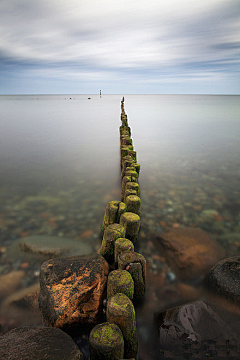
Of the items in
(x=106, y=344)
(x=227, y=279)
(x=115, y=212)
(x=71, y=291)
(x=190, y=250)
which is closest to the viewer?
(x=106, y=344)

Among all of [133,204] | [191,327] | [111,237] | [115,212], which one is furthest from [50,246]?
[191,327]

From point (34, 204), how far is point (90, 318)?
353cm

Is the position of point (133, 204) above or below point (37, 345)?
above

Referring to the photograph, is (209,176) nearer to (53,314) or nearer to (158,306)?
(158,306)

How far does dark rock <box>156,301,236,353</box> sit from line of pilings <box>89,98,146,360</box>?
444mm

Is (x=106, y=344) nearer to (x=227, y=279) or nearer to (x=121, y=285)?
(x=121, y=285)

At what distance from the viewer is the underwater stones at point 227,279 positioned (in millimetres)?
2729

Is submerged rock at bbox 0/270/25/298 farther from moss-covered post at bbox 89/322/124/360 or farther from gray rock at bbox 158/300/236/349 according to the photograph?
gray rock at bbox 158/300/236/349

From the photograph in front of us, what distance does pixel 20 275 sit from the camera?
3154 millimetres

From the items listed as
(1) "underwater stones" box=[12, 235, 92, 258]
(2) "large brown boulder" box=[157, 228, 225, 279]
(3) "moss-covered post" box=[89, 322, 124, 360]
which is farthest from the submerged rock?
(2) "large brown boulder" box=[157, 228, 225, 279]

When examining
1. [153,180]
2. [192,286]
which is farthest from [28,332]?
[153,180]

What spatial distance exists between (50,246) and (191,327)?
2.43 m

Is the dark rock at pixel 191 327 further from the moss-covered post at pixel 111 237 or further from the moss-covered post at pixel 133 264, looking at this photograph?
the moss-covered post at pixel 111 237

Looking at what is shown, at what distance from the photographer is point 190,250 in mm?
3648
